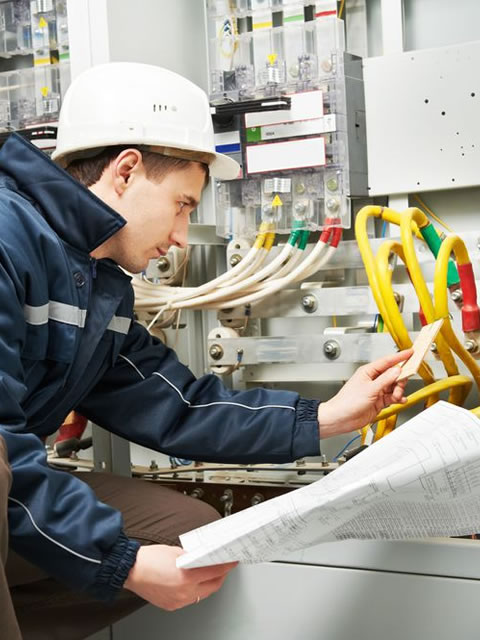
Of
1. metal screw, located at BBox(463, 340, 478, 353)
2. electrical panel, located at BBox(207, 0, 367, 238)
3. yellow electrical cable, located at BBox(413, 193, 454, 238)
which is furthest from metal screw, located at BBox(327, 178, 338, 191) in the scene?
metal screw, located at BBox(463, 340, 478, 353)

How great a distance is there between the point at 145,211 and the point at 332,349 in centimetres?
60

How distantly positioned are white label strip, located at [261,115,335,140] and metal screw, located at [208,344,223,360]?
0.49m

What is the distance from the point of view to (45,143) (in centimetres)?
203

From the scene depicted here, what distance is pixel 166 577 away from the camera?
1.09 m

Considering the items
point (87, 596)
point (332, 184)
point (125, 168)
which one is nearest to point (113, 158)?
point (125, 168)

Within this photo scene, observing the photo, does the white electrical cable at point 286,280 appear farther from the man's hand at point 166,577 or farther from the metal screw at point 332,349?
the man's hand at point 166,577

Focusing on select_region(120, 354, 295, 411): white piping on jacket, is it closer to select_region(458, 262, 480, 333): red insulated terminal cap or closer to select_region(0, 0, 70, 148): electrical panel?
select_region(458, 262, 480, 333): red insulated terminal cap

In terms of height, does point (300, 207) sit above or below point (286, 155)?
below

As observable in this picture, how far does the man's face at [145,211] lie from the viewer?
4.58ft

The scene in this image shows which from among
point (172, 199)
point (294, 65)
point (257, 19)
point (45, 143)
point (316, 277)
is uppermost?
point (257, 19)

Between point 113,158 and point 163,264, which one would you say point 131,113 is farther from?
point 163,264

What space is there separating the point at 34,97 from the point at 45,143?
22 cm

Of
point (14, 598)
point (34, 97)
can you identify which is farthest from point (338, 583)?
point (34, 97)

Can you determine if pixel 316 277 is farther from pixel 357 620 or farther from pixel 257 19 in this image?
pixel 357 620
